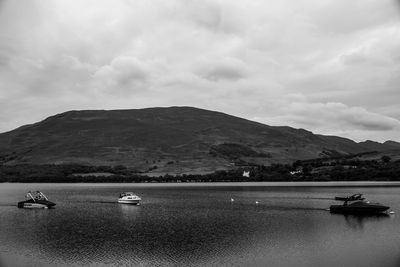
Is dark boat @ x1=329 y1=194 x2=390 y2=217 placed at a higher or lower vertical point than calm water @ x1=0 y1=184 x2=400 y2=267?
higher

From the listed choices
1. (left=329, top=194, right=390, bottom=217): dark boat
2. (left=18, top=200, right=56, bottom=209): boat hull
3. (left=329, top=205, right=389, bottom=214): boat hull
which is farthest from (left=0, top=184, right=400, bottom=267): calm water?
(left=18, top=200, right=56, bottom=209): boat hull

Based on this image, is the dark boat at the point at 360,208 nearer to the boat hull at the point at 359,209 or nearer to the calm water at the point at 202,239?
the boat hull at the point at 359,209

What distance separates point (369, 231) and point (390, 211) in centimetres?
2879

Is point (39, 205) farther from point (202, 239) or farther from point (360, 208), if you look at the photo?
point (360, 208)

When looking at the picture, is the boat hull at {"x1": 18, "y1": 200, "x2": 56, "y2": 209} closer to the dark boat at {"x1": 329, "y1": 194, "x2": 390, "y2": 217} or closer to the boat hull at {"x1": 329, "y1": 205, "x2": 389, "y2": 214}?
the boat hull at {"x1": 329, "y1": 205, "x2": 389, "y2": 214}

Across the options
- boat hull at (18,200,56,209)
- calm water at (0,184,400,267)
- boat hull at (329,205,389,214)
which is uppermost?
boat hull at (18,200,56,209)

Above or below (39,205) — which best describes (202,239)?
below

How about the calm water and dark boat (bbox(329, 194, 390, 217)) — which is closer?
the calm water

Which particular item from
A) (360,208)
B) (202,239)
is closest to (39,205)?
(202,239)

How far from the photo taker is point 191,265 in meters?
49.5

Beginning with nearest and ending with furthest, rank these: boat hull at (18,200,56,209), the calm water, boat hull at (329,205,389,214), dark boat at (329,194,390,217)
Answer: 1. the calm water
2. boat hull at (329,205,389,214)
3. dark boat at (329,194,390,217)
4. boat hull at (18,200,56,209)

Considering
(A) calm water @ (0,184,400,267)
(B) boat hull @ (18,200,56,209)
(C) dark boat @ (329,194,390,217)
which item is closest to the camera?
(A) calm water @ (0,184,400,267)

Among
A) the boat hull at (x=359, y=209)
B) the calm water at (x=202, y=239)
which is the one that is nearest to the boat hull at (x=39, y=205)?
the calm water at (x=202, y=239)

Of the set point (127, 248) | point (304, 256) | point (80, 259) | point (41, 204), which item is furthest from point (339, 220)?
point (41, 204)
